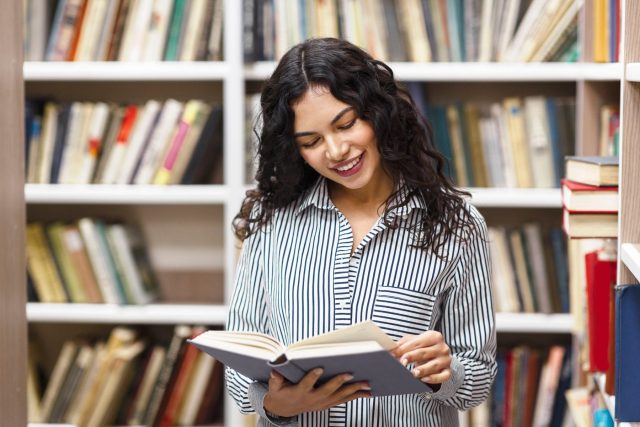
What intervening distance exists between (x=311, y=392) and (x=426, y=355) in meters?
0.16

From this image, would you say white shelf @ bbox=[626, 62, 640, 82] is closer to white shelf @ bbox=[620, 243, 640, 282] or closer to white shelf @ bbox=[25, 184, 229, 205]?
white shelf @ bbox=[620, 243, 640, 282]

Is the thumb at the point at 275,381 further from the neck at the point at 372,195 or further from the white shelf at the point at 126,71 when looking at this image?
the white shelf at the point at 126,71

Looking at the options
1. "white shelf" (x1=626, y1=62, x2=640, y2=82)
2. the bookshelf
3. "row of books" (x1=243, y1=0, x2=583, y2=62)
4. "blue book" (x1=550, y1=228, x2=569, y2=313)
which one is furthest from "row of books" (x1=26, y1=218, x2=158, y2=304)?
"white shelf" (x1=626, y1=62, x2=640, y2=82)

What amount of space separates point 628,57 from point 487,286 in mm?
451

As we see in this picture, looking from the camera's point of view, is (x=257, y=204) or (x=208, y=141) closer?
(x=257, y=204)

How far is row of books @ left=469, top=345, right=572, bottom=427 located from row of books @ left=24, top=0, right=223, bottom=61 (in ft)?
3.85

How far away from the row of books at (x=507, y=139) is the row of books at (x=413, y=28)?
0.12 m

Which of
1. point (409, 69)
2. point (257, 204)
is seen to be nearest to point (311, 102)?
point (257, 204)

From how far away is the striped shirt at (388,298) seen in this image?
4.70 ft

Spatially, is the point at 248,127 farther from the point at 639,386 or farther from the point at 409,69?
the point at 639,386

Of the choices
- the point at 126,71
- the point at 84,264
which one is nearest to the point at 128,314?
the point at 84,264

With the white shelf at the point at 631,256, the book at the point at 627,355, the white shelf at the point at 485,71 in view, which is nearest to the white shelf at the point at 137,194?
the white shelf at the point at 485,71

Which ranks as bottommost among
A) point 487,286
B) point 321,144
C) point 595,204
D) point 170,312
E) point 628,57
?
point 170,312

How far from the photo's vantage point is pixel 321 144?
1.41 m
